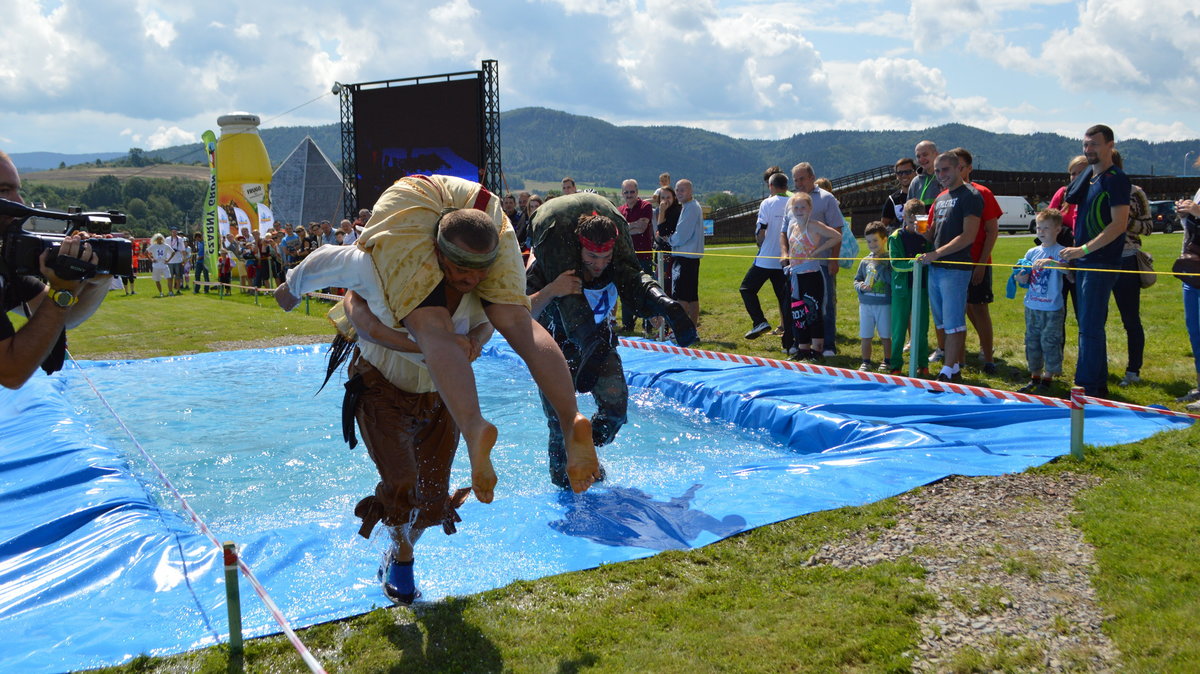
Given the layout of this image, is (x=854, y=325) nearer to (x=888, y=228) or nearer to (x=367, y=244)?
(x=888, y=228)

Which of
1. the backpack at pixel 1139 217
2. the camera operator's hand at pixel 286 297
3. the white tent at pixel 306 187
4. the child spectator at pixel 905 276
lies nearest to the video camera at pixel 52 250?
the camera operator's hand at pixel 286 297

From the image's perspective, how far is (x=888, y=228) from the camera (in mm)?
9148

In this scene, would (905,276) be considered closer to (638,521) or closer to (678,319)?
(678,319)

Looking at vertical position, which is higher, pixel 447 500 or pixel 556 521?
pixel 447 500

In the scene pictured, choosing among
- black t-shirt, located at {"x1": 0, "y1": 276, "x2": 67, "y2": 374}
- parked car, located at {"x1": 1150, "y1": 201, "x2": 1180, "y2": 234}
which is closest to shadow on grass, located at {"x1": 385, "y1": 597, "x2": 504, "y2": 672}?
black t-shirt, located at {"x1": 0, "y1": 276, "x2": 67, "y2": 374}

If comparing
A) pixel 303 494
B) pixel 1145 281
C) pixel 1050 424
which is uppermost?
pixel 1145 281

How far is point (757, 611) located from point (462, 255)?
5.77 ft

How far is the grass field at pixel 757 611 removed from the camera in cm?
295

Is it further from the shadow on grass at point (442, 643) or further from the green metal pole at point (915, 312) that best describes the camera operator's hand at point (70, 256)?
the green metal pole at point (915, 312)

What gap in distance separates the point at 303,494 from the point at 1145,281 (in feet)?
21.7

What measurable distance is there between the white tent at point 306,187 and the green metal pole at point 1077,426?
39.6 m

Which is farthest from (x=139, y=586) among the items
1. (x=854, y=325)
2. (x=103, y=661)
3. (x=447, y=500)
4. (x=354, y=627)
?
(x=854, y=325)

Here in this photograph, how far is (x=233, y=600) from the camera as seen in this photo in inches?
117

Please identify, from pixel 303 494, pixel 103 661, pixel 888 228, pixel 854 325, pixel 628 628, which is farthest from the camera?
pixel 854 325
